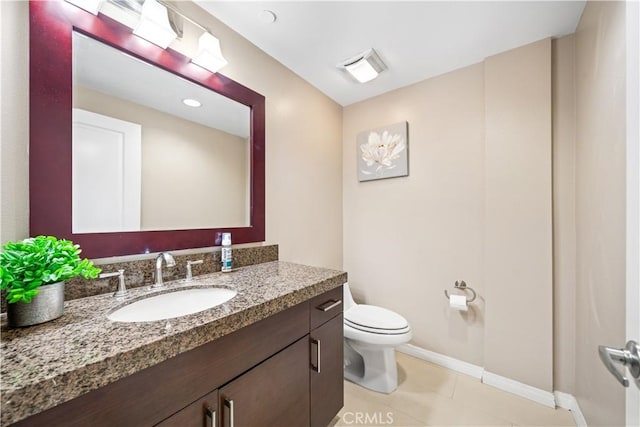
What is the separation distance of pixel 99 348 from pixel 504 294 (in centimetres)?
210

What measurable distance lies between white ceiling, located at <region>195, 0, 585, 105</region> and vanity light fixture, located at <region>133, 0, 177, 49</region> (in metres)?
0.31

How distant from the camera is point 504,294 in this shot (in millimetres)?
1682

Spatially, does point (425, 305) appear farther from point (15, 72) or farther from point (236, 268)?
point (15, 72)

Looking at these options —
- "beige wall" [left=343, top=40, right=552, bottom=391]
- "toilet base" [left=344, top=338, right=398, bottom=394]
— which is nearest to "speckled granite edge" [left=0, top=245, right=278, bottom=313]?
"toilet base" [left=344, top=338, right=398, bottom=394]

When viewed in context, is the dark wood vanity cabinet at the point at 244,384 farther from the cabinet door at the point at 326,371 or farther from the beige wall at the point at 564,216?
the beige wall at the point at 564,216

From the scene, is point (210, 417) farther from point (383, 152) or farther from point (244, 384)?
point (383, 152)

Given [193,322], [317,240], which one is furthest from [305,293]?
[317,240]

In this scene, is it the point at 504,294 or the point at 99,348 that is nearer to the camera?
the point at 99,348

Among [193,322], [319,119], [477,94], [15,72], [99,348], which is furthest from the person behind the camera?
[319,119]

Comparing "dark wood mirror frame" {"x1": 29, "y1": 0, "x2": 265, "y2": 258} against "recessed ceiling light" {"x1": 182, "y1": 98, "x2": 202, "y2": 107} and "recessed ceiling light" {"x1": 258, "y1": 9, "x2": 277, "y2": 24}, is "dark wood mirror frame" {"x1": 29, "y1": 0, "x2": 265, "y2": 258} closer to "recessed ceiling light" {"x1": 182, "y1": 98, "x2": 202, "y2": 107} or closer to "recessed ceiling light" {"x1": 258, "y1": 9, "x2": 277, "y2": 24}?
"recessed ceiling light" {"x1": 182, "y1": 98, "x2": 202, "y2": 107}

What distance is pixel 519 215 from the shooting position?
1.64 meters

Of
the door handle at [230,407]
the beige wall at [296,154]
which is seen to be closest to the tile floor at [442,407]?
the door handle at [230,407]

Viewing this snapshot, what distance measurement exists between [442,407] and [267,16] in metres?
2.58

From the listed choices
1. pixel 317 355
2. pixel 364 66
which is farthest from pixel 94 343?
pixel 364 66
